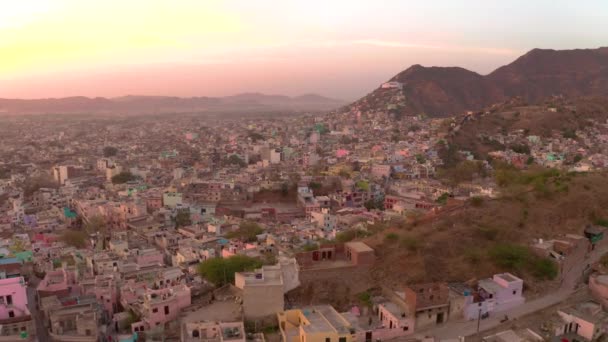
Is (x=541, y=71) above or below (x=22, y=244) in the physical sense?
above

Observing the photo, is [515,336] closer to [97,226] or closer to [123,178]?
[97,226]

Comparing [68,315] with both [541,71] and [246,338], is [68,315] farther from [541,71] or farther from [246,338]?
[541,71]

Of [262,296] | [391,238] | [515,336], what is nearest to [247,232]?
[391,238]

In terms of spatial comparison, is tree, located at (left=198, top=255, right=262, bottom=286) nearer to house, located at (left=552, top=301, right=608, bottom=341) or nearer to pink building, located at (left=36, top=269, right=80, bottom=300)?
pink building, located at (left=36, top=269, right=80, bottom=300)

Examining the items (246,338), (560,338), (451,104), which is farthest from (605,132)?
(246,338)

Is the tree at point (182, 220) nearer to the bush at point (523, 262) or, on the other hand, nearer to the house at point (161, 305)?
the house at point (161, 305)
